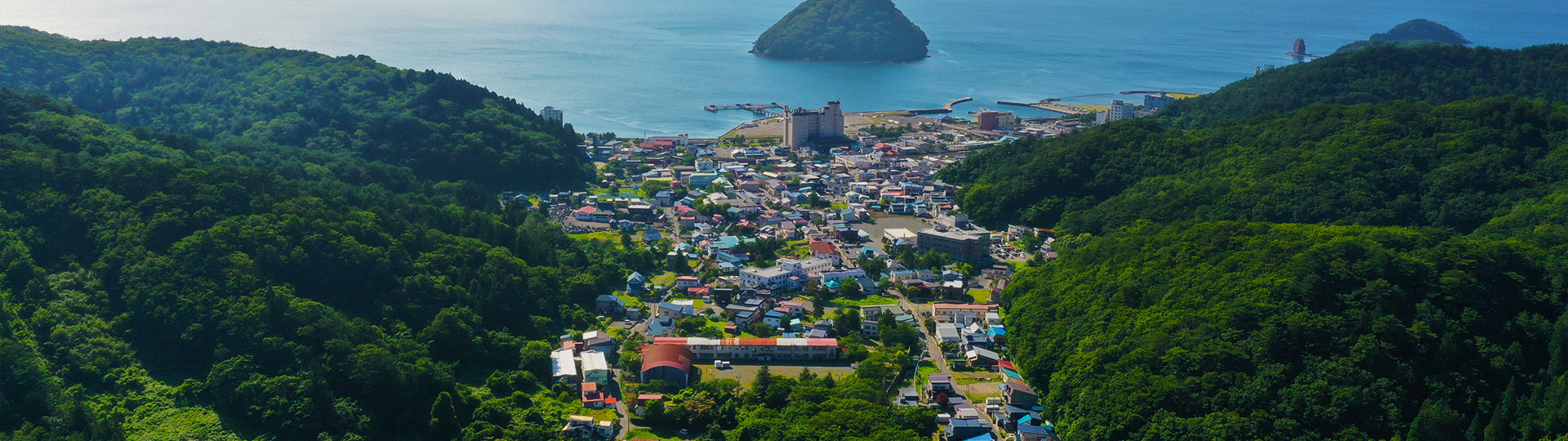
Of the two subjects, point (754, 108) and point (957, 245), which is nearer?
point (957, 245)

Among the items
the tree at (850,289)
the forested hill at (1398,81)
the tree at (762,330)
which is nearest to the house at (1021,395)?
the tree at (762,330)

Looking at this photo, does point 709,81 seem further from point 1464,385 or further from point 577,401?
point 1464,385

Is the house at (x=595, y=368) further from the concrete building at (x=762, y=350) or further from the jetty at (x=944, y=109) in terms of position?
the jetty at (x=944, y=109)

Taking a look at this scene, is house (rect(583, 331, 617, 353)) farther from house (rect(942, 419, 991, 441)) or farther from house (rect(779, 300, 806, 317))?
house (rect(942, 419, 991, 441))

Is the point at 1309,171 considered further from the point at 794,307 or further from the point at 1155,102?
the point at 1155,102

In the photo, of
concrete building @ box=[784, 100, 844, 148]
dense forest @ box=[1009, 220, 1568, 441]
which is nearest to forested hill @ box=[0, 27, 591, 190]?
concrete building @ box=[784, 100, 844, 148]

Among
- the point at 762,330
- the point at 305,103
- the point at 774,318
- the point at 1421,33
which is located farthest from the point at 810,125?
the point at 1421,33
